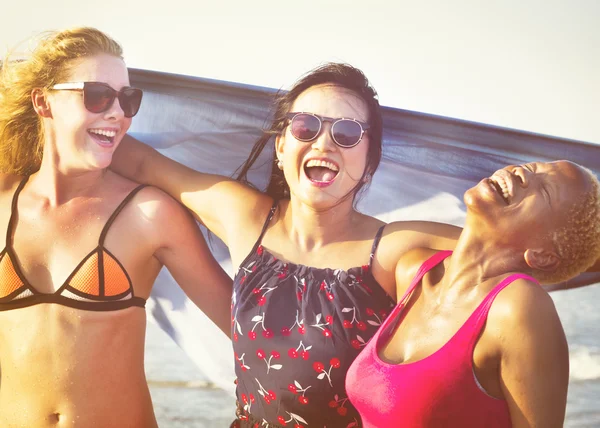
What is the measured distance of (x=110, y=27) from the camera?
9.72ft

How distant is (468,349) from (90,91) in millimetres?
1669

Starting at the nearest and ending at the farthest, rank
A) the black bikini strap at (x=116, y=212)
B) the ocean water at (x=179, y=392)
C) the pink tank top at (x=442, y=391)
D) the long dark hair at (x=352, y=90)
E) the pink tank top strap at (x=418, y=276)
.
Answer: the pink tank top at (x=442, y=391) → the pink tank top strap at (x=418, y=276) → the long dark hair at (x=352, y=90) → the black bikini strap at (x=116, y=212) → the ocean water at (x=179, y=392)

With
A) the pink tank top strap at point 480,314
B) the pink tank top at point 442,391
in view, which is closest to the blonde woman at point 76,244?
the pink tank top at point 442,391

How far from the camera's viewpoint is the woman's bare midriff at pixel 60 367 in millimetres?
2354

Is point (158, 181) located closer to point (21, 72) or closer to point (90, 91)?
point (90, 91)

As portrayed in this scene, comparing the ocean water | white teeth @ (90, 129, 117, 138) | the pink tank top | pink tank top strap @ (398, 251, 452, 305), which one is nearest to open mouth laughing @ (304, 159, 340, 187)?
pink tank top strap @ (398, 251, 452, 305)

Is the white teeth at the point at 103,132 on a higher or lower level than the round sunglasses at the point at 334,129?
lower

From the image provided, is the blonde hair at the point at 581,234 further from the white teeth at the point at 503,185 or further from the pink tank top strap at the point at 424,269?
the pink tank top strap at the point at 424,269

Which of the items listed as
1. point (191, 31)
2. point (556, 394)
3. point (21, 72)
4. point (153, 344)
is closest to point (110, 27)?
point (191, 31)

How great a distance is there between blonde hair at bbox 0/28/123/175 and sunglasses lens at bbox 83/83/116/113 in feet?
0.44

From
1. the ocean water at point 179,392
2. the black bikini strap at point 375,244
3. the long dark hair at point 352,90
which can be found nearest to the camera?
the black bikini strap at point 375,244

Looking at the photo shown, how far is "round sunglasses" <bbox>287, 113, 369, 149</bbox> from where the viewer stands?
2.23m

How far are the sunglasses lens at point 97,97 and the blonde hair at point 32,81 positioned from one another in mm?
134

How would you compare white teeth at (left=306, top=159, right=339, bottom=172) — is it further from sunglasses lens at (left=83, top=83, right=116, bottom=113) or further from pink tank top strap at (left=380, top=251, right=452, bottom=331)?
sunglasses lens at (left=83, top=83, right=116, bottom=113)
